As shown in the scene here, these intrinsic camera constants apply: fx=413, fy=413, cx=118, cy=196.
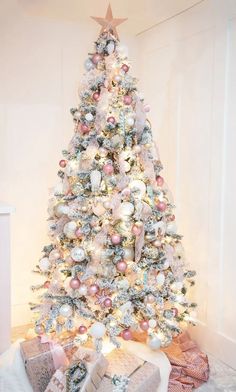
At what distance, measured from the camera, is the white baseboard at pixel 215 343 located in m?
2.38

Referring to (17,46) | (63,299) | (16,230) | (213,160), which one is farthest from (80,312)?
(17,46)

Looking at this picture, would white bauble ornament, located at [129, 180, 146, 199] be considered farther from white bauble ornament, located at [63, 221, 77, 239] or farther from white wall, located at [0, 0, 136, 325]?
white wall, located at [0, 0, 136, 325]

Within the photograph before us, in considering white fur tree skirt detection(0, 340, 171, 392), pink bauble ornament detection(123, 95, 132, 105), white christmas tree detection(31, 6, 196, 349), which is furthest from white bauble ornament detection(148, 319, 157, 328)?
pink bauble ornament detection(123, 95, 132, 105)

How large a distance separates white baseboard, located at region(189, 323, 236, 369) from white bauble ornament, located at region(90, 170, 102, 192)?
1.15m

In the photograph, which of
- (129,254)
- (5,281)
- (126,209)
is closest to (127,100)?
(126,209)

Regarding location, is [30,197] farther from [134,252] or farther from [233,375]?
[233,375]

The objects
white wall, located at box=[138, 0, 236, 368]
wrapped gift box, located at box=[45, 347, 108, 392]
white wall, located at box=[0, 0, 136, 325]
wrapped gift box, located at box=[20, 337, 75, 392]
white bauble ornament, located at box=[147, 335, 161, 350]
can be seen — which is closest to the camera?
wrapped gift box, located at box=[45, 347, 108, 392]

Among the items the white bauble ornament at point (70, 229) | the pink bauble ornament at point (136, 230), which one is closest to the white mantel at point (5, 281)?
the white bauble ornament at point (70, 229)

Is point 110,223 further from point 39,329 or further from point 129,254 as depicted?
point 39,329

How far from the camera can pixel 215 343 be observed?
2.49m

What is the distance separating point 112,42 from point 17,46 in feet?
2.74

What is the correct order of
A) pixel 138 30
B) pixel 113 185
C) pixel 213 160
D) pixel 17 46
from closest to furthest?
pixel 113 185
pixel 213 160
pixel 17 46
pixel 138 30

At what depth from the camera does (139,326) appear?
7.27ft

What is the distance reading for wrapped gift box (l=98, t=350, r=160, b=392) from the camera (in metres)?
1.87
